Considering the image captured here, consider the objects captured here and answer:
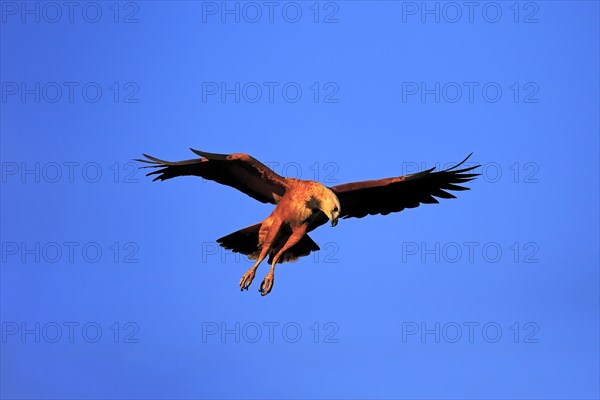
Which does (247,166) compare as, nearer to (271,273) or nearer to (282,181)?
(282,181)

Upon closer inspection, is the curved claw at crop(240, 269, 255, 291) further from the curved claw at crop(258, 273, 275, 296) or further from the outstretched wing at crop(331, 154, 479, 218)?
the outstretched wing at crop(331, 154, 479, 218)

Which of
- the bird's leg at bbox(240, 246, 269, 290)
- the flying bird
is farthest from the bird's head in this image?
the bird's leg at bbox(240, 246, 269, 290)

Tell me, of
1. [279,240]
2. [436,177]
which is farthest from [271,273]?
[436,177]

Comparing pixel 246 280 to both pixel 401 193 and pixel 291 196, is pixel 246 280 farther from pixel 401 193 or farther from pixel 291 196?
pixel 401 193

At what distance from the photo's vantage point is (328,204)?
1032 inches

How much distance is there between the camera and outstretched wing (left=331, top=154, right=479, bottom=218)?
28.3 m

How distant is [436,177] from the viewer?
2945 centimetres

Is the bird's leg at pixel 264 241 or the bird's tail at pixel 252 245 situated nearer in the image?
the bird's leg at pixel 264 241

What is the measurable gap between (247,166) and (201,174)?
1184 millimetres

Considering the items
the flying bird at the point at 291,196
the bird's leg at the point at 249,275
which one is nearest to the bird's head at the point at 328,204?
the flying bird at the point at 291,196

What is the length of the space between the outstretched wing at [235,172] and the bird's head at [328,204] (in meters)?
1.07

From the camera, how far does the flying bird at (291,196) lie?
26641mm

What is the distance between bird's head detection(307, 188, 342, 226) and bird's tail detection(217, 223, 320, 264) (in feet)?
5.67

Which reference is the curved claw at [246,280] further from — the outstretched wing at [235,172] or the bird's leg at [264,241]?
the outstretched wing at [235,172]
